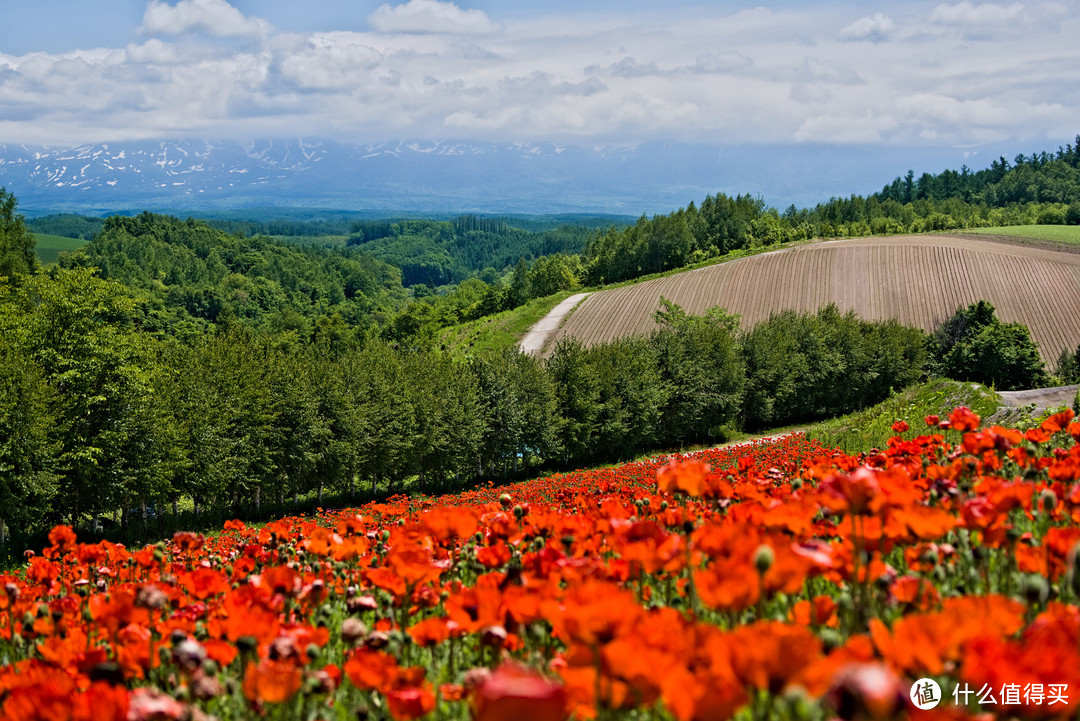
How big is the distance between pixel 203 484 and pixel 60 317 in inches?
357

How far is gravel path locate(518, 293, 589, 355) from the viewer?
8975cm

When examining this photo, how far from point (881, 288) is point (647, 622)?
91692mm

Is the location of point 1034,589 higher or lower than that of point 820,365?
higher

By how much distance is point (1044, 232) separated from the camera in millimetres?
124062

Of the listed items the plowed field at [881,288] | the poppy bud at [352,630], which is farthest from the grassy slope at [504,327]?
the poppy bud at [352,630]

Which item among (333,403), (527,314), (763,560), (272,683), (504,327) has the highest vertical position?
(763,560)

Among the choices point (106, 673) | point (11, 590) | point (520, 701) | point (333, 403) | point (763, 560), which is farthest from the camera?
point (333, 403)

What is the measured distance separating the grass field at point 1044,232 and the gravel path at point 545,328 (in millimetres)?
69553

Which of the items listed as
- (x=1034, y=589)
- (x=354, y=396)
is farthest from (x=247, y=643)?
(x=354, y=396)

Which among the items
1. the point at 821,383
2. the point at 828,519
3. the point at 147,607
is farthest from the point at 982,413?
the point at 821,383

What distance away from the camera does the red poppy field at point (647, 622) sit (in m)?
1.91

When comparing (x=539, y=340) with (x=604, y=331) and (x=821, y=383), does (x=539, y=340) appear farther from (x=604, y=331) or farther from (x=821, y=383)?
(x=821, y=383)

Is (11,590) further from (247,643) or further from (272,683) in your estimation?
(272,683)

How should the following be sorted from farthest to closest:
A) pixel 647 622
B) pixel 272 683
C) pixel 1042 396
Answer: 1. pixel 1042 396
2. pixel 272 683
3. pixel 647 622
